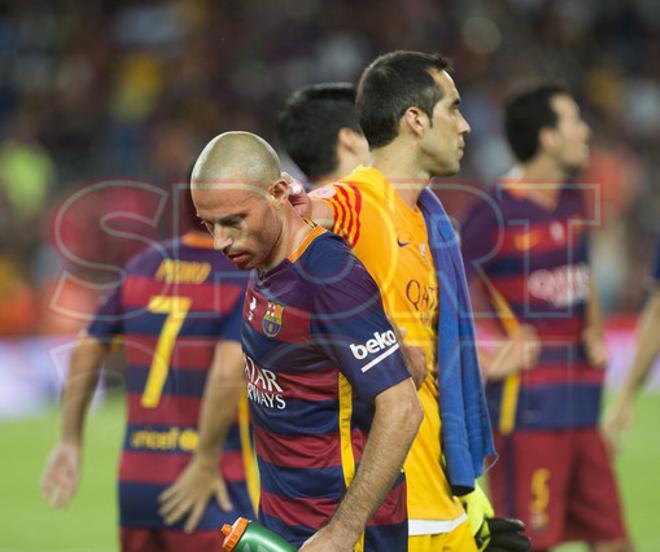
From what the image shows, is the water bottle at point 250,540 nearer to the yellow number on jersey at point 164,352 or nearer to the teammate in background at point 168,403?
the teammate in background at point 168,403

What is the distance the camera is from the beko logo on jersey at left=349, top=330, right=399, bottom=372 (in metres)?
3.87

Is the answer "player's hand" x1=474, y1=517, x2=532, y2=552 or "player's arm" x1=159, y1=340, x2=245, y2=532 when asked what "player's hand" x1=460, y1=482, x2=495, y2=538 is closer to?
"player's hand" x1=474, y1=517, x2=532, y2=552

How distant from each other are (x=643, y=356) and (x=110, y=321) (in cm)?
273

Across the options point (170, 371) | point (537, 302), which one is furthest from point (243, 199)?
point (537, 302)

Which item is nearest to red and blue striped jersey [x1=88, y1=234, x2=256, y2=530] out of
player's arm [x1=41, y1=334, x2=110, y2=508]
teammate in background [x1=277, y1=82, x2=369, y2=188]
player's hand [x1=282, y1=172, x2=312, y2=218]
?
player's arm [x1=41, y1=334, x2=110, y2=508]

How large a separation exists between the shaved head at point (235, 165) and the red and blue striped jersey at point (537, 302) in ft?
9.93

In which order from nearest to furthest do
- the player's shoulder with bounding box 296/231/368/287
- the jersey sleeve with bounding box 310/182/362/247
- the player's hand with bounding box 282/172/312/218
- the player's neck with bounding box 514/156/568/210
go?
the player's shoulder with bounding box 296/231/368/287, the player's hand with bounding box 282/172/312/218, the jersey sleeve with bounding box 310/182/362/247, the player's neck with bounding box 514/156/568/210

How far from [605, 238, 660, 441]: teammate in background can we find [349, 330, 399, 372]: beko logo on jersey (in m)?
3.25

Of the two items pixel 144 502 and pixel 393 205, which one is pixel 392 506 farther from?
pixel 144 502

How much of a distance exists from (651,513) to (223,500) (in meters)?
5.01

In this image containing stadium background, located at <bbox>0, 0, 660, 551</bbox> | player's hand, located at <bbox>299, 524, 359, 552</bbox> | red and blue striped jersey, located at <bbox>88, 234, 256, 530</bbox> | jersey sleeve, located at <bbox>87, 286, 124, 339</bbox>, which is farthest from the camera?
stadium background, located at <bbox>0, 0, 660, 551</bbox>

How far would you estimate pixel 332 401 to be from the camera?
4.06 meters

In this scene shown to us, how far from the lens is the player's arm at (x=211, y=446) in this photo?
18.0 feet

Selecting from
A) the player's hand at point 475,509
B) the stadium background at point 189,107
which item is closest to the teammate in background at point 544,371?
the player's hand at point 475,509
